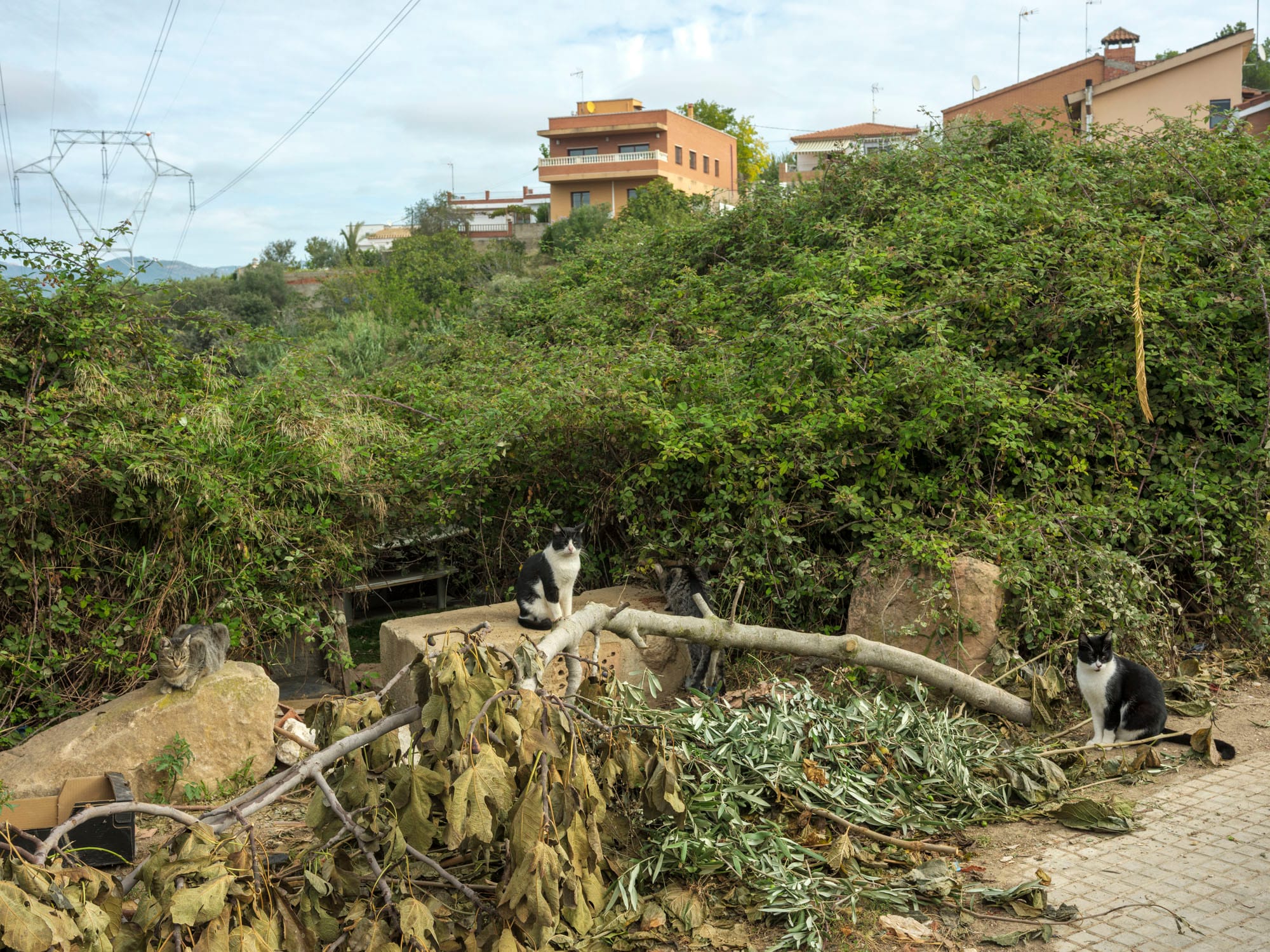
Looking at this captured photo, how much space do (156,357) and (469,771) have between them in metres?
4.62

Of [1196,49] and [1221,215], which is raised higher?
[1196,49]

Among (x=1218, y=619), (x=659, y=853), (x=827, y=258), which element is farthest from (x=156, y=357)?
(x=1218, y=619)

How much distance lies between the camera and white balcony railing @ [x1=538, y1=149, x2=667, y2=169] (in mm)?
45188

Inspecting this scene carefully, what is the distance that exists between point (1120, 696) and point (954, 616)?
906 millimetres

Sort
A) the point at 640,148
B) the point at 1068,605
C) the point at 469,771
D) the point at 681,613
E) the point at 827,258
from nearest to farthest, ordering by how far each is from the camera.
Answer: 1. the point at 469,771
2. the point at 1068,605
3. the point at 681,613
4. the point at 827,258
5. the point at 640,148

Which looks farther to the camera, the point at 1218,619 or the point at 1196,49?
the point at 1196,49

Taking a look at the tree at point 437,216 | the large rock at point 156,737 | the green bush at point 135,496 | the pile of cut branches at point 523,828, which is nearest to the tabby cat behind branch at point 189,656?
the large rock at point 156,737

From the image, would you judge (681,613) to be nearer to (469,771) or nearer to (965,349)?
(965,349)

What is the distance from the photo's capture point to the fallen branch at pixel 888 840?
3826mm

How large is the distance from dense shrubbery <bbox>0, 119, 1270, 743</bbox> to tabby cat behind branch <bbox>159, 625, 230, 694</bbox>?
44cm

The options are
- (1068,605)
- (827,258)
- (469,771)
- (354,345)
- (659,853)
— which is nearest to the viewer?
(469,771)

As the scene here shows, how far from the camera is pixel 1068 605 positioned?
539 centimetres

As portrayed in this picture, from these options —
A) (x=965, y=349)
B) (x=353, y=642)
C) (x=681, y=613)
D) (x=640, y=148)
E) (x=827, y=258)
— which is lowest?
(x=353, y=642)

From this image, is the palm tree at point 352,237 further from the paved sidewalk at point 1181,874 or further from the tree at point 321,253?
the paved sidewalk at point 1181,874
